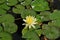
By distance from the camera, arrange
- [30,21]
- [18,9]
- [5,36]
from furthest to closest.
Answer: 1. [18,9]
2. [30,21]
3. [5,36]

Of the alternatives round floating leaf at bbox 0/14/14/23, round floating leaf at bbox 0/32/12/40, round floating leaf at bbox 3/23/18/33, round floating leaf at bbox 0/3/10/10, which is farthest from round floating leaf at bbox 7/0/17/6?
round floating leaf at bbox 0/32/12/40

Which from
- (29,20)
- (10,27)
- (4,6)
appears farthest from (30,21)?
(4,6)

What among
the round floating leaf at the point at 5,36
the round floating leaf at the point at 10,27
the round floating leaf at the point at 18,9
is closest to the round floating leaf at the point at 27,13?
the round floating leaf at the point at 18,9

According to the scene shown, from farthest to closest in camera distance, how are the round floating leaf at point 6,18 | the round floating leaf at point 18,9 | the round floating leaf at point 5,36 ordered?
the round floating leaf at point 18,9, the round floating leaf at point 6,18, the round floating leaf at point 5,36

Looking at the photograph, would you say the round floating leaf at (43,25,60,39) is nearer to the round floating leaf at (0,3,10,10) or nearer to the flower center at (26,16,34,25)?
the flower center at (26,16,34,25)

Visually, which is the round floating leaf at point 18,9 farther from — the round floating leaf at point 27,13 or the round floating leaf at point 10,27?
the round floating leaf at point 10,27

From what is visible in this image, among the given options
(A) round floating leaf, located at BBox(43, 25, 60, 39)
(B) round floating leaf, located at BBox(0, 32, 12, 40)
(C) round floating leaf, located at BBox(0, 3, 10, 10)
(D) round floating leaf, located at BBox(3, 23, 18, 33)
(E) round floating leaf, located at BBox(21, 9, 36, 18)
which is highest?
(C) round floating leaf, located at BBox(0, 3, 10, 10)

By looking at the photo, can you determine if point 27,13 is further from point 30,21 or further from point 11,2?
point 11,2
